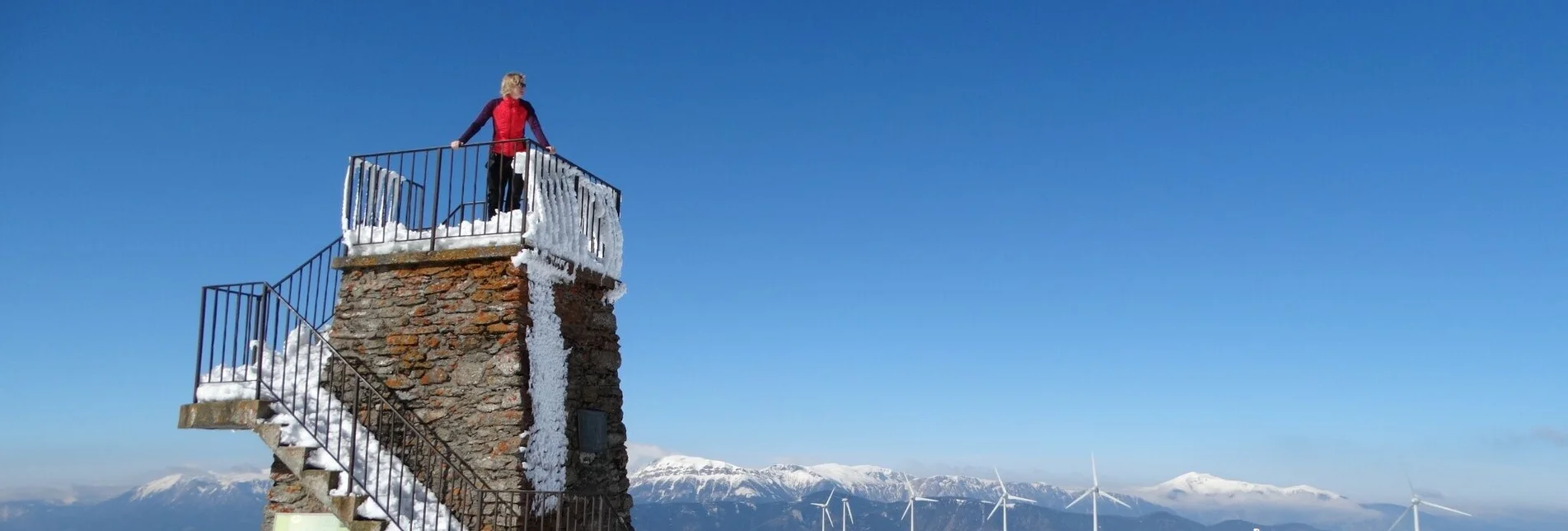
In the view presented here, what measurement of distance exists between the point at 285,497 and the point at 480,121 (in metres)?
5.19

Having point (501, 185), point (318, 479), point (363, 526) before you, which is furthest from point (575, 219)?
point (363, 526)

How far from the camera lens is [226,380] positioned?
13.7 metres

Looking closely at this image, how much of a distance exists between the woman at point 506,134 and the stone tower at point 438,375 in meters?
0.23

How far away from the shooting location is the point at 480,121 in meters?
15.4

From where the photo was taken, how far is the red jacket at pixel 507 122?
15.4 meters

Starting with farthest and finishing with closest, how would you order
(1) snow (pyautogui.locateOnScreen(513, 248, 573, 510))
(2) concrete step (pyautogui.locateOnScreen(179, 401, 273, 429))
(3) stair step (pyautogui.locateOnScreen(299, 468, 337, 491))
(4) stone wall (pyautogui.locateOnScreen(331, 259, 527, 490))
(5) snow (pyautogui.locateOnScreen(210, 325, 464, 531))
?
(1) snow (pyautogui.locateOnScreen(513, 248, 573, 510)) → (4) stone wall (pyautogui.locateOnScreen(331, 259, 527, 490)) → (2) concrete step (pyautogui.locateOnScreen(179, 401, 273, 429)) → (5) snow (pyautogui.locateOnScreen(210, 325, 464, 531)) → (3) stair step (pyautogui.locateOnScreen(299, 468, 337, 491))

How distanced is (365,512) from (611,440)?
4067 mm

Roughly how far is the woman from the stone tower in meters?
0.23

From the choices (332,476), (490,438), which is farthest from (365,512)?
(490,438)

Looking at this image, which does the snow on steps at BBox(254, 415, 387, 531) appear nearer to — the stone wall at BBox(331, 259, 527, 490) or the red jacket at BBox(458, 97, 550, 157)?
the stone wall at BBox(331, 259, 527, 490)

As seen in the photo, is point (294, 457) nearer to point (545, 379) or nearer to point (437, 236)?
point (545, 379)

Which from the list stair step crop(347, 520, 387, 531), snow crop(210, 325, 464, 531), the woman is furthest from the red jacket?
stair step crop(347, 520, 387, 531)

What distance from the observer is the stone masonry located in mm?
13914

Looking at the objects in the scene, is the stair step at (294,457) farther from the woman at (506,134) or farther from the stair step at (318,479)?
the woman at (506,134)
